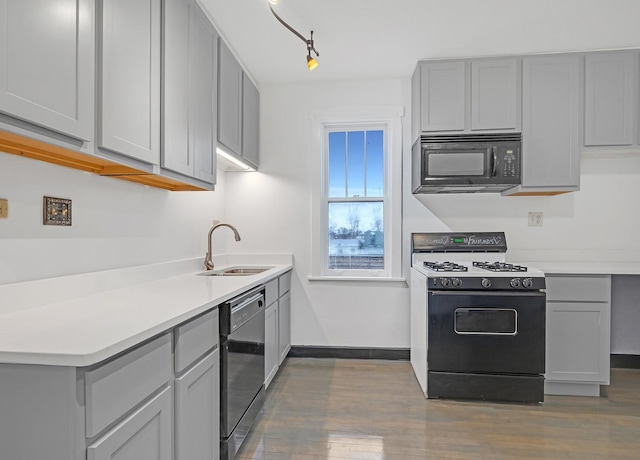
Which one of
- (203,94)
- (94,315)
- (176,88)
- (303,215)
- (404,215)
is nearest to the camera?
(94,315)

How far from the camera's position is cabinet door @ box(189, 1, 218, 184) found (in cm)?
208

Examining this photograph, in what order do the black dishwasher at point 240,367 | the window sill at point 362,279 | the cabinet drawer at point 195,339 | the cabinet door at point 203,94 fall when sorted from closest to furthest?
the cabinet drawer at point 195,339, the black dishwasher at point 240,367, the cabinet door at point 203,94, the window sill at point 362,279

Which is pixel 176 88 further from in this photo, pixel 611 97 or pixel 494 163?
pixel 611 97

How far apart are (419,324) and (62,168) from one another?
248 cm

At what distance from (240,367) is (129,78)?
4.73 feet

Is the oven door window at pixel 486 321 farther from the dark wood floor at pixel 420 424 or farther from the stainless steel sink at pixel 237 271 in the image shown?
the stainless steel sink at pixel 237 271

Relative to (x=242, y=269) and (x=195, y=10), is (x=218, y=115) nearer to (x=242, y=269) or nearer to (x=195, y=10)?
Result: (x=195, y=10)

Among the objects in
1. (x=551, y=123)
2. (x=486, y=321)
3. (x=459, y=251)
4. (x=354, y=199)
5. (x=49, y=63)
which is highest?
(x=551, y=123)

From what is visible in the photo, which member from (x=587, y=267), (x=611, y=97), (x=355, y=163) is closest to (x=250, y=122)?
(x=355, y=163)

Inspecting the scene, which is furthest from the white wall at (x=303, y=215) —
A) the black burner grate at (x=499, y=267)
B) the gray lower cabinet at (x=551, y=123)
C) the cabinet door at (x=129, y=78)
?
the cabinet door at (x=129, y=78)

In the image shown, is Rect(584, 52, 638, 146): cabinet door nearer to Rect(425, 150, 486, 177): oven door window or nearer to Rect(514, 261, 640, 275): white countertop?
Rect(425, 150, 486, 177): oven door window

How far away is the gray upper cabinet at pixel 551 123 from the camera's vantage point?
111 inches

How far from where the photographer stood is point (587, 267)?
2.88 meters

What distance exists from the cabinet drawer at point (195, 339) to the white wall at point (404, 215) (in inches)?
72.0
